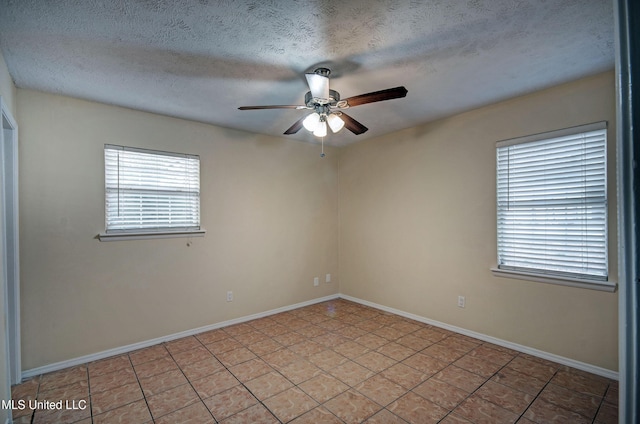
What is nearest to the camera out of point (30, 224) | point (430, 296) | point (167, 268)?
point (30, 224)

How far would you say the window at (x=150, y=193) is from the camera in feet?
10.6

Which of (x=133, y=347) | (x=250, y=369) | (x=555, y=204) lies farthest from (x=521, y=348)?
(x=133, y=347)

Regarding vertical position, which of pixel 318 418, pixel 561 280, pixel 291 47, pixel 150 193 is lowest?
pixel 318 418

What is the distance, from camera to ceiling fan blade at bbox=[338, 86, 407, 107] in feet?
7.03

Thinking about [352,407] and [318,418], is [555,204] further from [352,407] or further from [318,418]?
[318,418]

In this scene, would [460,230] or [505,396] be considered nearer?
[505,396]

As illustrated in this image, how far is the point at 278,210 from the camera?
14.8 feet

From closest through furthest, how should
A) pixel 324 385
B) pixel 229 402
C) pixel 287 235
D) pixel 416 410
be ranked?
pixel 416 410 → pixel 229 402 → pixel 324 385 → pixel 287 235

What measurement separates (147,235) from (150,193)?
44 centimetres

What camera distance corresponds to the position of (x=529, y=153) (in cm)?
310

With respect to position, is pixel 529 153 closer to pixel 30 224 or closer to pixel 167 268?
pixel 167 268

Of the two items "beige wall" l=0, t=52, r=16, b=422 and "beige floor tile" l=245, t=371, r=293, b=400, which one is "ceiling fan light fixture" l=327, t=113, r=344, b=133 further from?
"beige wall" l=0, t=52, r=16, b=422

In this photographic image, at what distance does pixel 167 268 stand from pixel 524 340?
12.2 feet

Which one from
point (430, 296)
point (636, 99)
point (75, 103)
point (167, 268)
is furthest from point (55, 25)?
point (430, 296)
